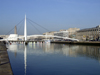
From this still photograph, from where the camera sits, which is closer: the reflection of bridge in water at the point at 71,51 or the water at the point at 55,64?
the water at the point at 55,64

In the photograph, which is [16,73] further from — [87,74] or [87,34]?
[87,34]

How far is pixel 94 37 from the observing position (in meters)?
76.1

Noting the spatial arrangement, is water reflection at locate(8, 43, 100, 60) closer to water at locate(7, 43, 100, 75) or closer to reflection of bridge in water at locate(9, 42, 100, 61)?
reflection of bridge in water at locate(9, 42, 100, 61)

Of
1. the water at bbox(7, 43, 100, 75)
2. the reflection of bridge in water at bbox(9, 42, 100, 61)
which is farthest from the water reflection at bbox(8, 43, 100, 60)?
the water at bbox(7, 43, 100, 75)

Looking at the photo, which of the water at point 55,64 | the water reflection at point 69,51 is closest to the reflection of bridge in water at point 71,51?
the water reflection at point 69,51

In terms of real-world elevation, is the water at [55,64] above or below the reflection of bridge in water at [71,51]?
above

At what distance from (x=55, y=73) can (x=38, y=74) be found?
127 centimetres

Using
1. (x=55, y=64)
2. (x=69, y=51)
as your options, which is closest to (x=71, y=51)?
(x=69, y=51)

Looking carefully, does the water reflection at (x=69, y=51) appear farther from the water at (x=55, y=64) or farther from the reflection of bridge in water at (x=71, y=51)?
the water at (x=55, y=64)

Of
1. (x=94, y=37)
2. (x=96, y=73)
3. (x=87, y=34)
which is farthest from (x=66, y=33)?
(x=96, y=73)

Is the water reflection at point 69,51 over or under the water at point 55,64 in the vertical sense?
under

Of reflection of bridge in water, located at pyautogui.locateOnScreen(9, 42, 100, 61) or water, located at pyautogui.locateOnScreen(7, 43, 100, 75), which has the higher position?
water, located at pyautogui.locateOnScreen(7, 43, 100, 75)

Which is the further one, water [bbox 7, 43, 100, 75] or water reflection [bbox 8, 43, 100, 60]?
water reflection [bbox 8, 43, 100, 60]

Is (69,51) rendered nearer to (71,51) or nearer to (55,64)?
(71,51)
